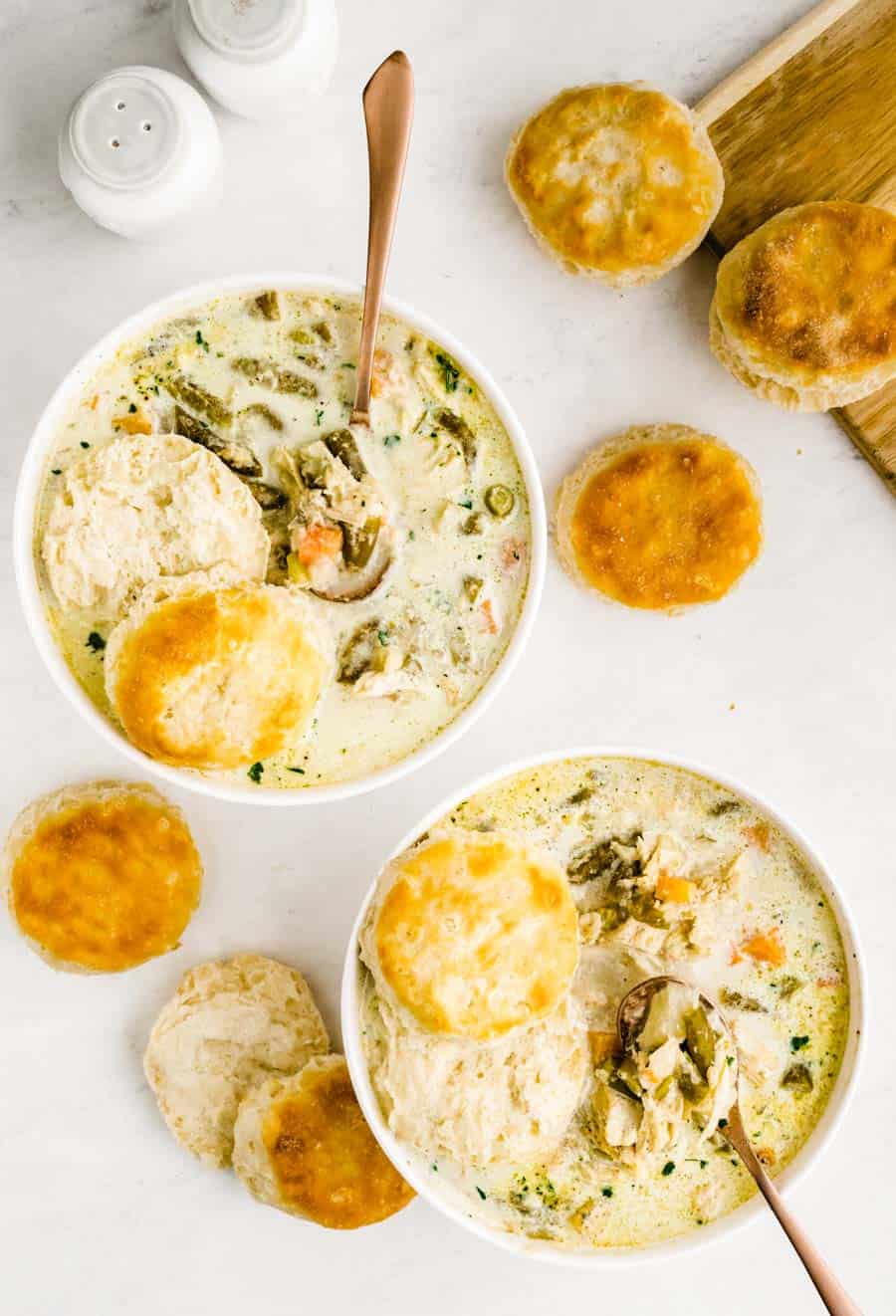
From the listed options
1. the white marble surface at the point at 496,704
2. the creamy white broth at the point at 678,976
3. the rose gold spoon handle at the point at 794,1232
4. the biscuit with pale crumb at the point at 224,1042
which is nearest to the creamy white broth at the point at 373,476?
the creamy white broth at the point at 678,976

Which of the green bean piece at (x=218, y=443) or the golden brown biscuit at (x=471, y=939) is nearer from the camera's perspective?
the golden brown biscuit at (x=471, y=939)

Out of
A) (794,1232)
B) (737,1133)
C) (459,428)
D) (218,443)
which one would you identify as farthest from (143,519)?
(794,1232)

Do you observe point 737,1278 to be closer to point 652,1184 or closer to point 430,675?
point 652,1184

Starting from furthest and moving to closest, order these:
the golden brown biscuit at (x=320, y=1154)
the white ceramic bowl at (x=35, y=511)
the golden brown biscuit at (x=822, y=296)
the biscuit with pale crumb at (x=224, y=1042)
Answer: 1. the biscuit with pale crumb at (x=224, y=1042)
2. the golden brown biscuit at (x=320, y=1154)
3. the golden brown biscuit at (x=822, y=296)
4. the white ceramic bowl at (x=35, y=511)

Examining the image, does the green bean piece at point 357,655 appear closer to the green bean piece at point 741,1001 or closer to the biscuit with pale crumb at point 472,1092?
the biscuit with pale crumb at point 472,1092

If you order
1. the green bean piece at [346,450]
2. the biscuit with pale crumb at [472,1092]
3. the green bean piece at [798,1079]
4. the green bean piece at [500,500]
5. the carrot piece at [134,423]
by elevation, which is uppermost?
the carrot piece at [134,423]

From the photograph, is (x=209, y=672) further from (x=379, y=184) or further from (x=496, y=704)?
(x=379, y=184)

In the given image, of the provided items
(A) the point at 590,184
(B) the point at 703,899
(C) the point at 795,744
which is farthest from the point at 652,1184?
(A) the point at 590,184

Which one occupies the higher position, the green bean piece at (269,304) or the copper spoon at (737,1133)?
the green bean piece at (269,304)

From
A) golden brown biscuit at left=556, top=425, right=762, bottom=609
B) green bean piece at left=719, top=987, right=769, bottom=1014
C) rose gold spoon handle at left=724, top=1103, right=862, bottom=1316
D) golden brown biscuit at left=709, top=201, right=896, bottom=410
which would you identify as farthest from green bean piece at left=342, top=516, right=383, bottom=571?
rose gold spoon handle at left=724, top=1103, right=862, bottom=1316
